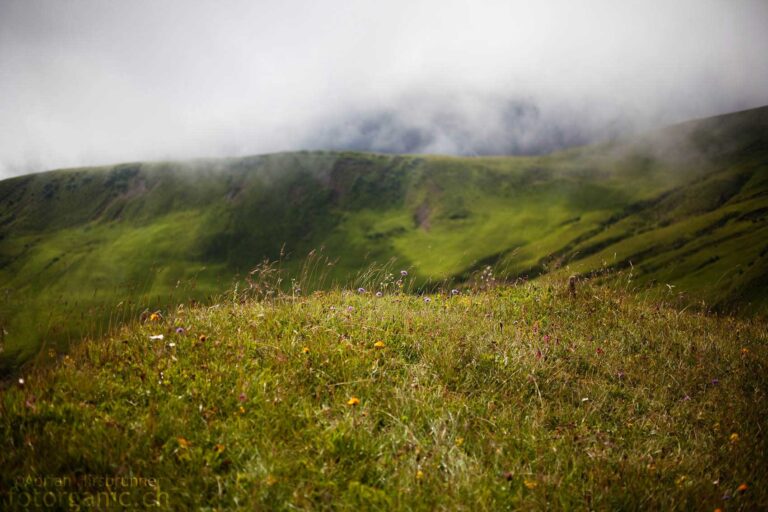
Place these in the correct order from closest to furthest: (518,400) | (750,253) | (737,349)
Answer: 1. (518,400)
2. (737,349)
3. (750,253)

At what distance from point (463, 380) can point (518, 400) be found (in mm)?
793

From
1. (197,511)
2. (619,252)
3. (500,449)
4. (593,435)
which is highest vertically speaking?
(197,511)

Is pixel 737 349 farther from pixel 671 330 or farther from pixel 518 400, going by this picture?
pixel 518 400

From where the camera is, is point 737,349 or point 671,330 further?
point 671,330

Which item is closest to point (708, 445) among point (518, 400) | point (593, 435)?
point (593, 435)

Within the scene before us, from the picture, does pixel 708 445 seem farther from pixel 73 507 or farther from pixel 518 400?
pixel 73 507

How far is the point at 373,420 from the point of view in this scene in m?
4.91

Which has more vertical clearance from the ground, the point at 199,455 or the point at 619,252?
the point at 199,455

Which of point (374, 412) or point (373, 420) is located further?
point (374, 412)

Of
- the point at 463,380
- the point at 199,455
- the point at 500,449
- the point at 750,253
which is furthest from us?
the point at 750,253

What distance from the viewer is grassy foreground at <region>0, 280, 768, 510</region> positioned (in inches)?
155

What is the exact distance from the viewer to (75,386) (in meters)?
4.88

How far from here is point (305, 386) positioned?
541 cm

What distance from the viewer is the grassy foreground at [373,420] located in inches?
155
